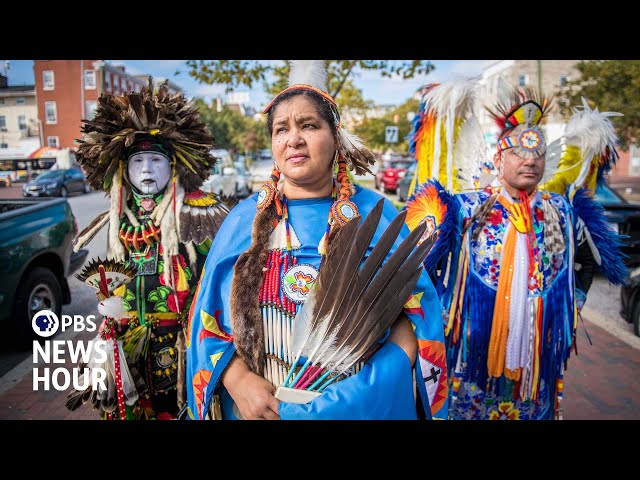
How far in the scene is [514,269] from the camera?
2.58 m

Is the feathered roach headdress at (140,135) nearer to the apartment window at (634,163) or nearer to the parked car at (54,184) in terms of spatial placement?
the parked car at (54,184)

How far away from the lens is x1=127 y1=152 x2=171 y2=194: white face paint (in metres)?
2.81

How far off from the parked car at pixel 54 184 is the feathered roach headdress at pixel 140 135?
1615cm

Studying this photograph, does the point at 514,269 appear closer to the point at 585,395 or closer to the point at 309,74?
the point at 309,74

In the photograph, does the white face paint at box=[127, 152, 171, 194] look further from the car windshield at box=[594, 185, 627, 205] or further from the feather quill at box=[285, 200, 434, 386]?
the car windshield at box=[594, 185, 627, 205]

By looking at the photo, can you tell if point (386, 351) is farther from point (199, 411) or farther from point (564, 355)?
point (564, 355)

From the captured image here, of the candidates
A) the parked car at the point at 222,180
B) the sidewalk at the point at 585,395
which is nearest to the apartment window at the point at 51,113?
the parked car at the point at 222,180

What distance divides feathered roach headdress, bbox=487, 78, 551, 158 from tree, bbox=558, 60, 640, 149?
35.6ft

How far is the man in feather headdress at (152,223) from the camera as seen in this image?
2736 millimetres

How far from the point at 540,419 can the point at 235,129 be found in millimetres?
41729

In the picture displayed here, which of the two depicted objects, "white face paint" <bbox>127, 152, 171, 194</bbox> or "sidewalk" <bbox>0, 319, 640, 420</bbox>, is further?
"sidewalk" <bbox>0, 319, 640, 420</bbox>

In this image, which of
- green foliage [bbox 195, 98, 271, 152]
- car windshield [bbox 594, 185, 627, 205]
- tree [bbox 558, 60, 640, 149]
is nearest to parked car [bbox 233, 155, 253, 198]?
tree [bbox 558, 60, 640, 149]
